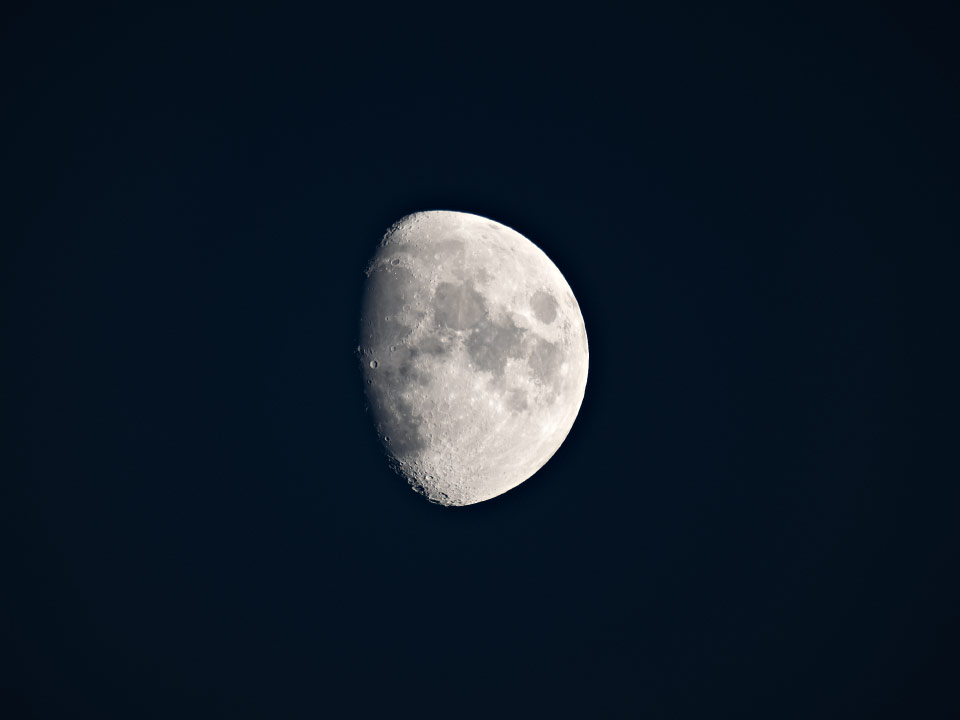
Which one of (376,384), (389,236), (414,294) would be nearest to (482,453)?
(376,384)

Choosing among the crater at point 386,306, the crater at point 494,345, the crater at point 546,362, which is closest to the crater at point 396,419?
the crater at point 386,306

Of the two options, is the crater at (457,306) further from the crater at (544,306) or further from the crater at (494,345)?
the crater at (544,306)

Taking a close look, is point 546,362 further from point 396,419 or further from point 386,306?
point 386,306

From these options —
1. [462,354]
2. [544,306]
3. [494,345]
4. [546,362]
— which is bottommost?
[462,354]

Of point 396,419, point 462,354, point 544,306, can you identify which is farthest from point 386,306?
point 544,306

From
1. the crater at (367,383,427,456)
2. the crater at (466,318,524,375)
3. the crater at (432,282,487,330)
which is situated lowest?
the crater at (367,383,427,456)

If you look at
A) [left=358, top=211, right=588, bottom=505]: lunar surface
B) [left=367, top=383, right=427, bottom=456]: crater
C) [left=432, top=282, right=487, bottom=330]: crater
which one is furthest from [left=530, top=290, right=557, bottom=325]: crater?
[left=367, top=383, right=427, bottom=456]: crater

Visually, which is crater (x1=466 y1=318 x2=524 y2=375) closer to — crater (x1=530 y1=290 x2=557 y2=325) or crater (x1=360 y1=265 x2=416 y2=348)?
crater (x1=530 y1=290 x2=557 y2=325)

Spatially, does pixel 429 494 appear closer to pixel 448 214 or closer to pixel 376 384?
pixel 376 384
